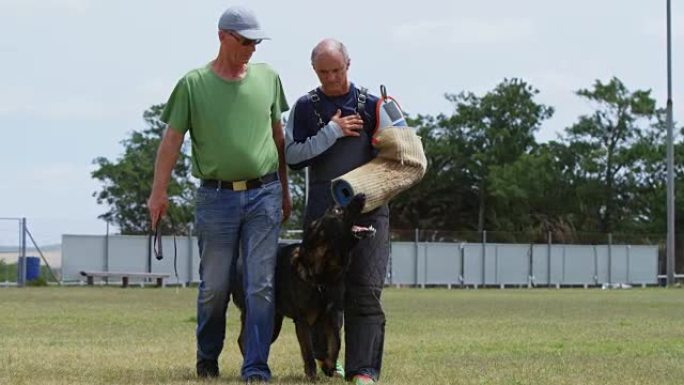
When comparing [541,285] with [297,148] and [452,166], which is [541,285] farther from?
[297,148]

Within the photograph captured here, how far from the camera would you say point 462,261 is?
4884 centimetres

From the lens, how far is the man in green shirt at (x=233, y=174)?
7988 mm

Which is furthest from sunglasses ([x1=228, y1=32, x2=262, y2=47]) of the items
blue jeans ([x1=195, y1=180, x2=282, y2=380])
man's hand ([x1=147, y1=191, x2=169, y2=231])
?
man's hand ([x1=147, y1=191, x2=169, y2=231])

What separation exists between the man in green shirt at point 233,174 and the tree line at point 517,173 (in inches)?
1955

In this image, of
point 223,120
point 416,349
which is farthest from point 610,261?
point 223,120

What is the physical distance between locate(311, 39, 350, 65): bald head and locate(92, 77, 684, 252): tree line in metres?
50.0

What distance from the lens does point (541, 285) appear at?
166 ft

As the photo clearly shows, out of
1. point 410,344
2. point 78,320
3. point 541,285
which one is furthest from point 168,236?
point 410,344

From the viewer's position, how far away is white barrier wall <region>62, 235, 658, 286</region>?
41.3 metres

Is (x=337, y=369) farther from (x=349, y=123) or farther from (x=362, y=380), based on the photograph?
(x=349, y=123)

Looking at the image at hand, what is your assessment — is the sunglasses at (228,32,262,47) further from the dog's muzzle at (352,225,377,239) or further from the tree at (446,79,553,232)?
the tree at (446,79,553,232)

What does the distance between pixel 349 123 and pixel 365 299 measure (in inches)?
41.1

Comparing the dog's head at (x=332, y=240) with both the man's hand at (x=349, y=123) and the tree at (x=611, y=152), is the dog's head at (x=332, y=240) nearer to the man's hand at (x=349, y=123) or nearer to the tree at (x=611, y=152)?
the man's hand at (x=349, y=123)

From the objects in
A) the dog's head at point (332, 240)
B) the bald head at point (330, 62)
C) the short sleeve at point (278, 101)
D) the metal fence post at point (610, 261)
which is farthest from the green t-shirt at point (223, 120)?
the metal fence post at point (610, 261)
